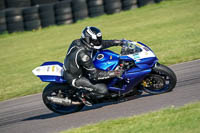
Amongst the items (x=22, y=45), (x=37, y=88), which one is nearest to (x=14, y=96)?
(x=37, y=88)

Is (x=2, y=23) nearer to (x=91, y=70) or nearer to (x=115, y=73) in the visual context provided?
(x=91, y=70)

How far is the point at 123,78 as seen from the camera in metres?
6.58

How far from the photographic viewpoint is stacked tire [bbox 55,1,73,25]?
59.1 feet

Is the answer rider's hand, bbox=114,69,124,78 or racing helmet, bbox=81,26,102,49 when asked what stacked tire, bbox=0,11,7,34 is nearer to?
racing helmet, bbox=81,26,102,49

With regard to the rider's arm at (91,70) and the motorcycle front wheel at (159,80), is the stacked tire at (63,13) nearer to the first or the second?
the rider's arm at (91,70)

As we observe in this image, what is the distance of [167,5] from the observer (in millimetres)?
18891

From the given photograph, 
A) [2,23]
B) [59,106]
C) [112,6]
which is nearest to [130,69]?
[59,106]

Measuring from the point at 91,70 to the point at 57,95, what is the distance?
42.7 inches

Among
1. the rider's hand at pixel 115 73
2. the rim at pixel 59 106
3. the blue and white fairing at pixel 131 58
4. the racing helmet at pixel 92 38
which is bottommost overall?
the rim at pixel 59 106

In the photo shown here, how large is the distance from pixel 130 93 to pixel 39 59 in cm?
748

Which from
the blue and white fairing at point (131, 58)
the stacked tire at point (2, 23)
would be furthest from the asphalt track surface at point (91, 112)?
the stacked tire at point (2, 23)

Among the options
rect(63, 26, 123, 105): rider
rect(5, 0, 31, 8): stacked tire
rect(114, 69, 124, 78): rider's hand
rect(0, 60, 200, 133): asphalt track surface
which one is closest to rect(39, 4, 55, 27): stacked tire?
rect(5, 0, 31, 8): stacked tire

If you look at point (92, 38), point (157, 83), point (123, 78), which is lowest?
point (157, 83)

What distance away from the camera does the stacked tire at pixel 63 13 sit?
18.0 meters
